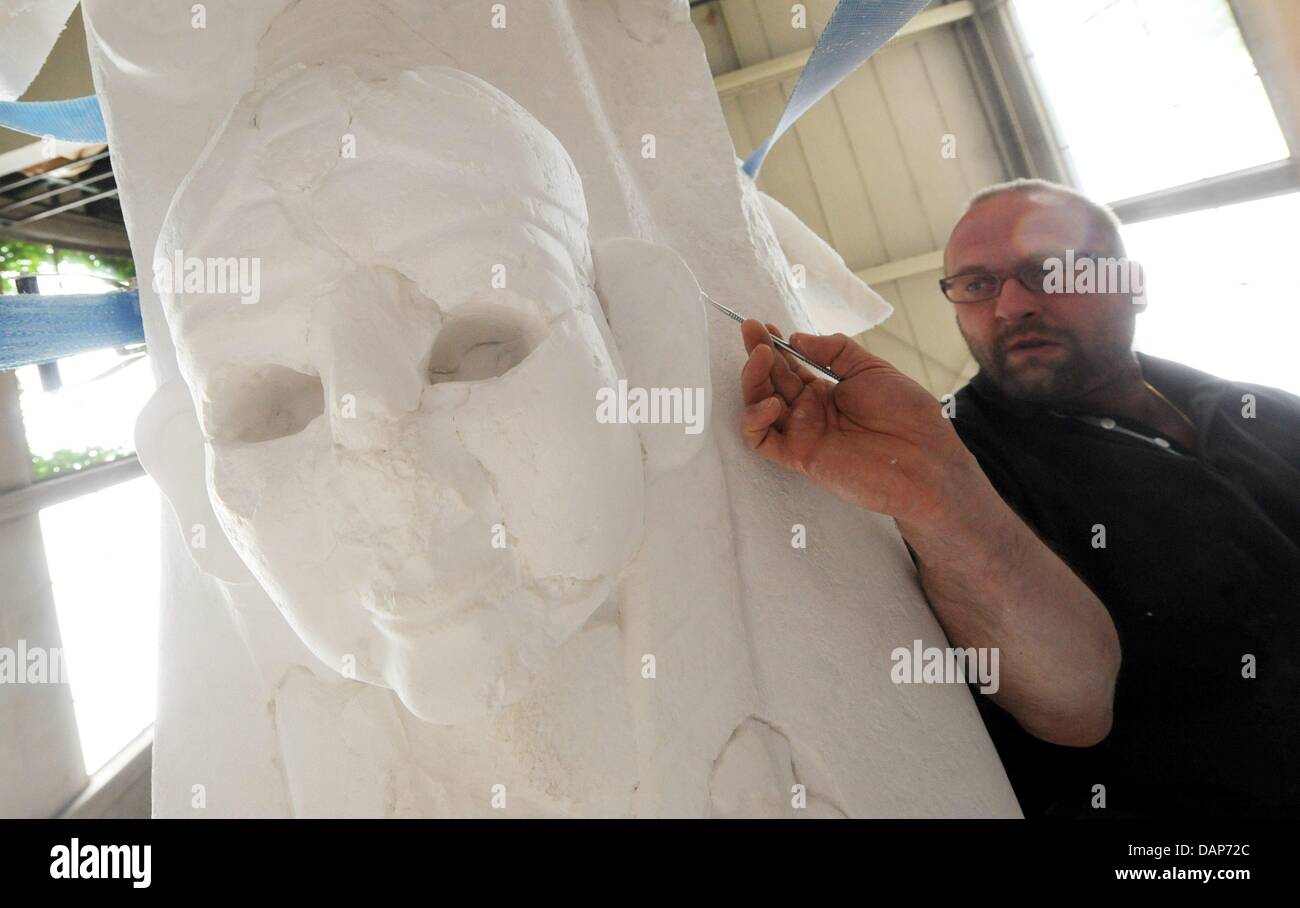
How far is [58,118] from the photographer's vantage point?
135 centimetres

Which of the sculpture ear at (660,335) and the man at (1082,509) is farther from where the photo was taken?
the man at (1082,509)

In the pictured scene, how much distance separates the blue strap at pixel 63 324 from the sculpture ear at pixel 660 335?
0.73m

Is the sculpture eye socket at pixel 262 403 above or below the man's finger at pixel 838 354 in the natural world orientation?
below

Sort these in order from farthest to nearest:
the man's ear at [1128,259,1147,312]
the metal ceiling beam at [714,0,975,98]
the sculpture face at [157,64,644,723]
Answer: the metal ceiling beam at [714,0,975,98], the man's ear at [1128,259,1147,312], the sculpture face at [157,64,644,723]

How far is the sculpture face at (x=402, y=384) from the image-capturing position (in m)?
0.75

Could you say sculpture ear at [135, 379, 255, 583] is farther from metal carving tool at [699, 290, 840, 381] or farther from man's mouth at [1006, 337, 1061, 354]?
man's mouth at [1006, 337, 1061, 354]

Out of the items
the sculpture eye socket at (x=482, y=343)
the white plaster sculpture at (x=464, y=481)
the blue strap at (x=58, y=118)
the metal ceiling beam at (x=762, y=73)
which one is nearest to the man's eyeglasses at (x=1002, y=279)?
the white plaster sculpture at (x=464, y=481)

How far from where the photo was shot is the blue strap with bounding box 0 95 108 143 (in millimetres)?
1309

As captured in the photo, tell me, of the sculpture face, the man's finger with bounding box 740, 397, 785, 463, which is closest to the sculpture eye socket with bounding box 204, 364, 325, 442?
the sculpture face

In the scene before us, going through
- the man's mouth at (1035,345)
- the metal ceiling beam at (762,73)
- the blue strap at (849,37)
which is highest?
the metal ceiling beam at (762,73)

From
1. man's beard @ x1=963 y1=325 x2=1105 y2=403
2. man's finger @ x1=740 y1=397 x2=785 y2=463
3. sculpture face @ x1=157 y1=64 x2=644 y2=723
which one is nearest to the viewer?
sculpture face @ x1=157 y1=64 x2=644 y2=723

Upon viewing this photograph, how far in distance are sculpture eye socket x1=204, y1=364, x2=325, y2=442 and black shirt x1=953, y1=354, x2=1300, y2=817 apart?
0.95m

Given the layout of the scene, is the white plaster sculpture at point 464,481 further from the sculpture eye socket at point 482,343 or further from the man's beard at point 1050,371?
the man's beard at point 1050,371
